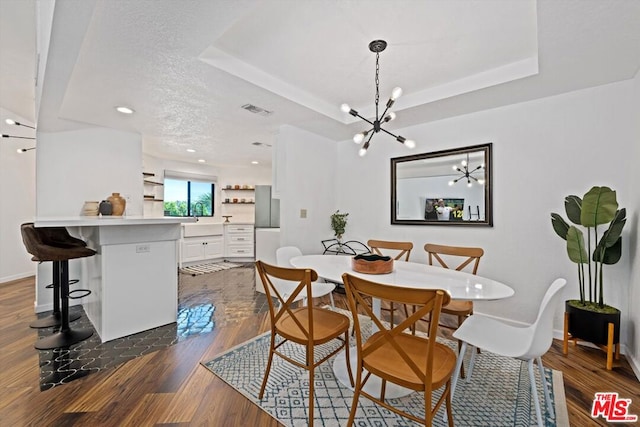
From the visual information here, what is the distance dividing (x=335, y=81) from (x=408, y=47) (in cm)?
80

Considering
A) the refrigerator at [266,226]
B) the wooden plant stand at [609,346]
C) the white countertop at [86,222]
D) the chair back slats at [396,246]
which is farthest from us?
the refrigerator at [266,226]

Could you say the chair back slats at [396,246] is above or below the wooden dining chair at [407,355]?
above

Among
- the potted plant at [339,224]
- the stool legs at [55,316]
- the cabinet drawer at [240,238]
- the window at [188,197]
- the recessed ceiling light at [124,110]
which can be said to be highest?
the recessed ceiling light at [124,110]

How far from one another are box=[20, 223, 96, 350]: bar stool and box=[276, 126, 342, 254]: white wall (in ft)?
6.97

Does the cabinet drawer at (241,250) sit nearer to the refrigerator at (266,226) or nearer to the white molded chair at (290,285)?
the refrigerator at (266,226)

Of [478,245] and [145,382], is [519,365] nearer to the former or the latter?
[478,245]

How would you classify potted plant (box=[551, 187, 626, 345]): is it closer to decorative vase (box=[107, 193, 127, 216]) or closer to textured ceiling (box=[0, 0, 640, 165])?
textured ceiling (box=[0, 0, 640, 165])

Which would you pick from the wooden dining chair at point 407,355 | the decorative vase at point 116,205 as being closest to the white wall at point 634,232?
the wooden dining chair at point 407,355

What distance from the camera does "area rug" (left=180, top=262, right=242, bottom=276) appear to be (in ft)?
Result: 18.0

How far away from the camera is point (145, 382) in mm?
1942

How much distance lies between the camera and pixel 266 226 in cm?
609

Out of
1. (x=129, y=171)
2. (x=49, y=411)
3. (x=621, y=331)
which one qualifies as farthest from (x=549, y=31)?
(x=129, y=171)

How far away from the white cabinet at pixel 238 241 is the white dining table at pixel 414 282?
4.66 m

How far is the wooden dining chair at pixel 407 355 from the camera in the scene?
1.20 meters
